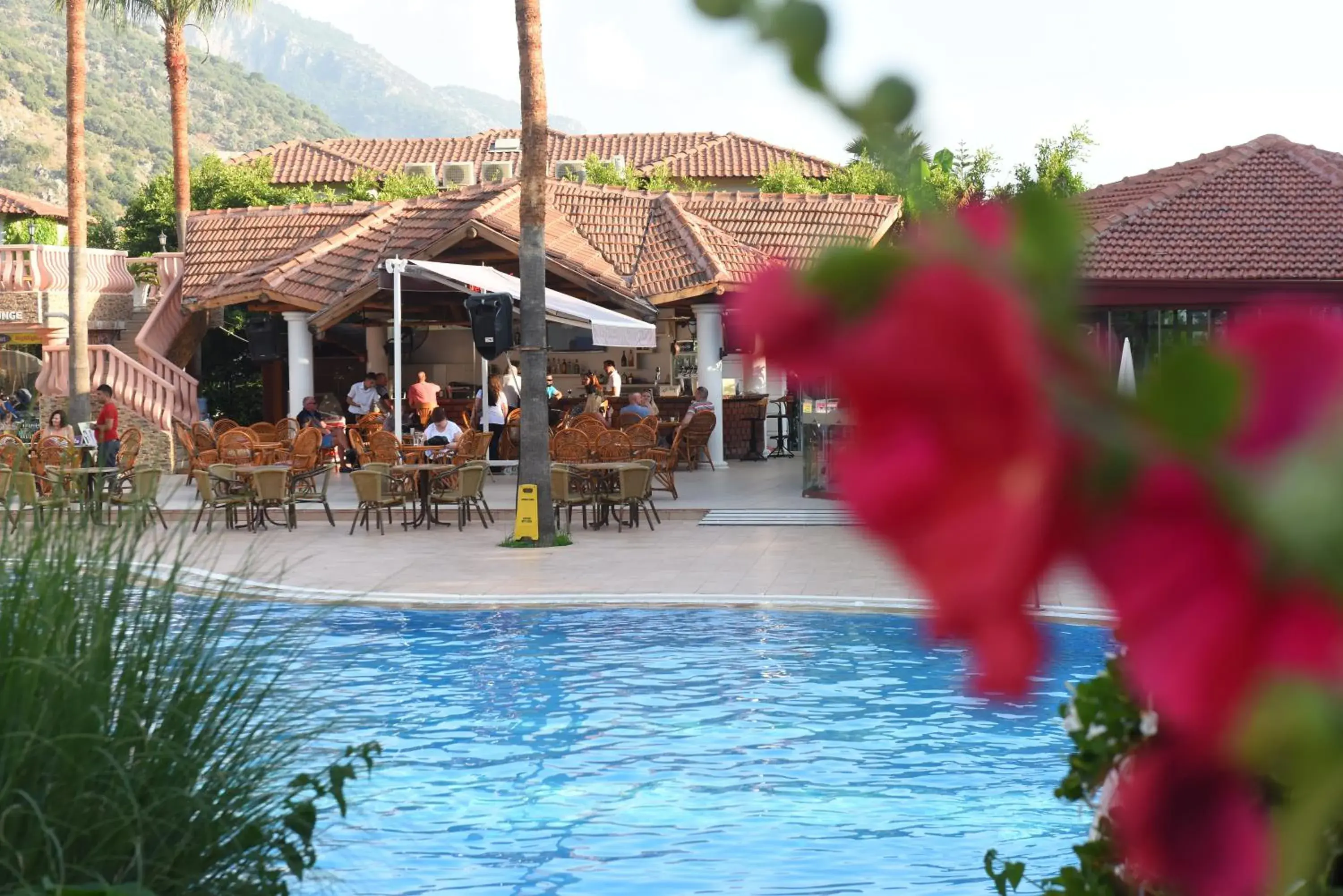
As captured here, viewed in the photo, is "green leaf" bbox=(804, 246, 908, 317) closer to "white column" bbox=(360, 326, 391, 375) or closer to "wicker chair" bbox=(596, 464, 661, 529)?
"wicker chair" bbox=(596, 464, 661, 529)

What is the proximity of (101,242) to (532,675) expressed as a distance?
4473cm

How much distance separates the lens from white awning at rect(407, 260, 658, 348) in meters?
20.7

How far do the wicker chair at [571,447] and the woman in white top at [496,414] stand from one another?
584cm

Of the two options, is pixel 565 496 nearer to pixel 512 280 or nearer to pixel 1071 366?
pixel 512 280

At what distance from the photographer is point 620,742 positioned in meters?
8.44

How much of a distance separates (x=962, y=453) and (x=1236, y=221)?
86.9 feet

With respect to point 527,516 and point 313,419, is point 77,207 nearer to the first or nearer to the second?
point 313,419

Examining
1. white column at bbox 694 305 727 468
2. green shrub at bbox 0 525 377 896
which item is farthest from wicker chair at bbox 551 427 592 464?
green shrub at bbox 0 525 377 896

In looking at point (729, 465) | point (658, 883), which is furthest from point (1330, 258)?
point (658, 883)

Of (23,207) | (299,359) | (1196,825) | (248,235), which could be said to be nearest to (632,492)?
(299,359)

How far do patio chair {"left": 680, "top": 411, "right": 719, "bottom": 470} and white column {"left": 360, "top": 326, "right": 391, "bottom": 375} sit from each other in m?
7.56

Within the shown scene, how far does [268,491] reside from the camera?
1767cm

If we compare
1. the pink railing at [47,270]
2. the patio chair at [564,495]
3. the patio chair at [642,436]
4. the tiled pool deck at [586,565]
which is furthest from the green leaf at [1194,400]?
the pink railing at [47,270]

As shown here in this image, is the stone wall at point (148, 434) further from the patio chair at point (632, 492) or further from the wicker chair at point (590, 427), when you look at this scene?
the patio chair at point (632, 492)
